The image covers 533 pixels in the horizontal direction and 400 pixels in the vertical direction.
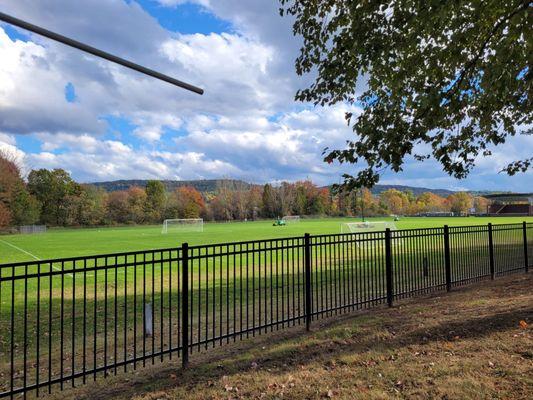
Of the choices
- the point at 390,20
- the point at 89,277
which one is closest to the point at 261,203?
the point at 89,277

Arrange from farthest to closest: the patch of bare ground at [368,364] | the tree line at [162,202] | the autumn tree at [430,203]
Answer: the autumn tree at [430,203]
the tree line at [162,202]
the patch of bare ground at [368,364]

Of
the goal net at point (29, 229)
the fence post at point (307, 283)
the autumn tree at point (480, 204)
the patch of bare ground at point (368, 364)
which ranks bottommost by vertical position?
the goal net at point (29, 229)

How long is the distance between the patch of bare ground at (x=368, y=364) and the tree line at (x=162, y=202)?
175 ft

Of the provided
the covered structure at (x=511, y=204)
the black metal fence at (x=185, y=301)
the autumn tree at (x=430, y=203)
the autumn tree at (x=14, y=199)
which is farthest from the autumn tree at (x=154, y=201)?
the autumn tree at (x=430, y=203)

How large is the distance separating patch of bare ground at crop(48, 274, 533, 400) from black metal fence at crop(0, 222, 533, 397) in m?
0.30

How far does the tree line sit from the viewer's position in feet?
270

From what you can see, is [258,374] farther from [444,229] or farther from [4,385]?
[444,229]

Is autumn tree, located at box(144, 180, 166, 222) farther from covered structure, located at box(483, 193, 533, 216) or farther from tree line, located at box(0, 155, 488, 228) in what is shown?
covered structure, located at box(483, 193, 533, 216)

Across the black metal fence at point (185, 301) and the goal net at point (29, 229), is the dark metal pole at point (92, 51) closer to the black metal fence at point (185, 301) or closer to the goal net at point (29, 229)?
the black metal fence at point (185, 301)

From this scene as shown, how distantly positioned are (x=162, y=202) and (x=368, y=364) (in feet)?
367

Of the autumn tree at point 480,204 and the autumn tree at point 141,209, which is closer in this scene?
the autumn tree at point 141,209

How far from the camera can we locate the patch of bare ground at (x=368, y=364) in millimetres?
4551

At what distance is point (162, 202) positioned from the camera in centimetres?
11325

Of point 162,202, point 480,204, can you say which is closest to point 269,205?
point 162,202
